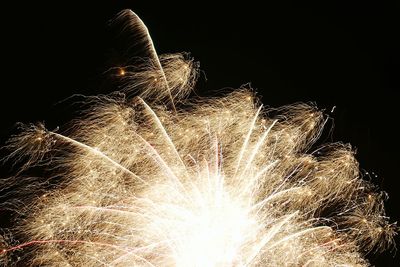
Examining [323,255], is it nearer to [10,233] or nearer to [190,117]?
[190,117]

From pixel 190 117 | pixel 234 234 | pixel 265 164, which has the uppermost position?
pixel 190 117

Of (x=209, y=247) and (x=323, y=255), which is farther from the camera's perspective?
(x=323, y=255)

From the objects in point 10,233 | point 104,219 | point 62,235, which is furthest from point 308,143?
point 10,233

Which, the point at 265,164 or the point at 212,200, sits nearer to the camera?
the point at 212,200

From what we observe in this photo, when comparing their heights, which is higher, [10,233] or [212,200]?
[212,200]

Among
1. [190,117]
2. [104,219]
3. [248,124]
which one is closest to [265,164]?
[248,124]

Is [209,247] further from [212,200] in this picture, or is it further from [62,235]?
[62,235]
